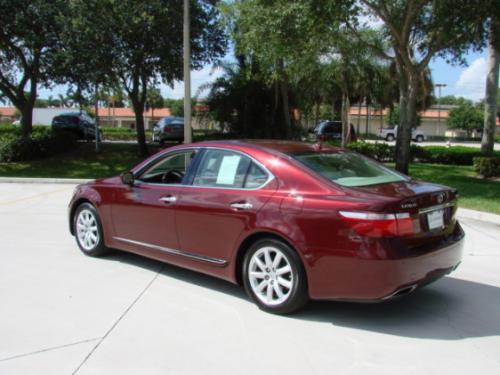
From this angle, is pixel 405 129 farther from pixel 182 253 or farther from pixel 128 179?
pixel 182 253

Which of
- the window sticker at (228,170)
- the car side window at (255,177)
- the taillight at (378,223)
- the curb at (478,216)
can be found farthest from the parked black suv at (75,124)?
the taillight at (378,223)

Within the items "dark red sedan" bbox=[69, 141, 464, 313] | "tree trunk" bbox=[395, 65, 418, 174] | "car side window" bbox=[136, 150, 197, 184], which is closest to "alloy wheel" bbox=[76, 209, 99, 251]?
"dark red sedan" bbox=[69, 141, 464, 313]

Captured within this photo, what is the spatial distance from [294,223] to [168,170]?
256 centimetres

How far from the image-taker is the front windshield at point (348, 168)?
4.58 m

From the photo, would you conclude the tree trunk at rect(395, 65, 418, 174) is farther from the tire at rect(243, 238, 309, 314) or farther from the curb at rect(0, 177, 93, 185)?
the tire at rect(243, 238, 309, 314)

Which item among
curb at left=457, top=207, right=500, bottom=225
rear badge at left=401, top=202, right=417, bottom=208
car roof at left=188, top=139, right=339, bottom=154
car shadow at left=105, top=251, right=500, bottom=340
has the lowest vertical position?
car shadow at left=105, top=251, right=500, bottom=340

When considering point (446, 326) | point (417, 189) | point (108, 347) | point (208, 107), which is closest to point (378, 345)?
point (446, 326)

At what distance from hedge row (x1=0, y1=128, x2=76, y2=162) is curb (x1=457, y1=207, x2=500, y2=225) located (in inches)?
662

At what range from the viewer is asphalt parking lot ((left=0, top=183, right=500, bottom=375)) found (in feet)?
11.9

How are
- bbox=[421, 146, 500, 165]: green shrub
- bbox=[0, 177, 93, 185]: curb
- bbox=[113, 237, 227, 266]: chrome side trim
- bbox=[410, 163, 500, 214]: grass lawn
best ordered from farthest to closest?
1. bbox=[421, 146, 500, 165]: green shrub
2. bbox=[0, 177, 93, 185]: curb
3. bbox=[410, 163, 500, 214]: grass lawn
4. bbox=[113, 237, 227, 266]: chrome side trim

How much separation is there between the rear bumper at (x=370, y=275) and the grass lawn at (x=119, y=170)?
6286mm

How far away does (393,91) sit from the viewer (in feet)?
136

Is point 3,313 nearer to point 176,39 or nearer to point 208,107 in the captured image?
point 176,39

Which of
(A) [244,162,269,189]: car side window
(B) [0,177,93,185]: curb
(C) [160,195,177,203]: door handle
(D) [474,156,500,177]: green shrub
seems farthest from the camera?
(D) [474,156,500,177]: green shrub
